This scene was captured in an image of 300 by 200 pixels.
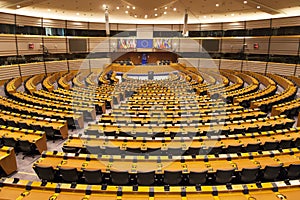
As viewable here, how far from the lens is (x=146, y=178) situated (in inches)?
224

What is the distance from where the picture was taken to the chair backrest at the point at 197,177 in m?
5.63

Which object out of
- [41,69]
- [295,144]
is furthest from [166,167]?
[41,69]

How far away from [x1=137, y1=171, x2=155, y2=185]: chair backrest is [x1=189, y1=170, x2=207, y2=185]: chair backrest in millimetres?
988

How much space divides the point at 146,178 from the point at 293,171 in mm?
3987

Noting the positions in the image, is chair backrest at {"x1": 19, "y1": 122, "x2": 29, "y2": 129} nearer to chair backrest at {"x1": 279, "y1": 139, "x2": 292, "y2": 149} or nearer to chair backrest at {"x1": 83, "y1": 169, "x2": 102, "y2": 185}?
chair backrest at {"x1": 83, "y1": 169, "x2": 102, "y2": 185}

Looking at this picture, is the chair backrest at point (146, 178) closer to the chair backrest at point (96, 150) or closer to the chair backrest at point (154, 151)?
the chair backrest at point (154, 151)

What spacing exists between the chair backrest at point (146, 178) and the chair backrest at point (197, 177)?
0.99 metres

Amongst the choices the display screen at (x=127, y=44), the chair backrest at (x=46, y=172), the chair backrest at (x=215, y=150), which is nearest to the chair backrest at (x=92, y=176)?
the chair backrest at (x=46, y=172)

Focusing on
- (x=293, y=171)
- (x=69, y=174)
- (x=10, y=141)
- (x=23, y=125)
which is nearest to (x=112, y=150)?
(x=69, y=174)

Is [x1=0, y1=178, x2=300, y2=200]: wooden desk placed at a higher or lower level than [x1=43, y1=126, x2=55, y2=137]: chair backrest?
higher

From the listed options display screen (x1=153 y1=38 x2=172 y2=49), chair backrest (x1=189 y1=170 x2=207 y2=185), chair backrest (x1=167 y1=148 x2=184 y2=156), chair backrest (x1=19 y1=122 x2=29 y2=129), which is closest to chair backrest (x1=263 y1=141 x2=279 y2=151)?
chair backrest (x1=167 y1=148 x2=184 y2=156)

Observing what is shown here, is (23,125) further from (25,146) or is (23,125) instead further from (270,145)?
(270,145)

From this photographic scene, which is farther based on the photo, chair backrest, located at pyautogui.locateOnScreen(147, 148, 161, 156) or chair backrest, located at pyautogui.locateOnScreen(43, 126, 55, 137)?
chair backrest, located at pyautogui.locateOnScreen(43, 126, 55, 137)

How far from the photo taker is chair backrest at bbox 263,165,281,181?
580cm
